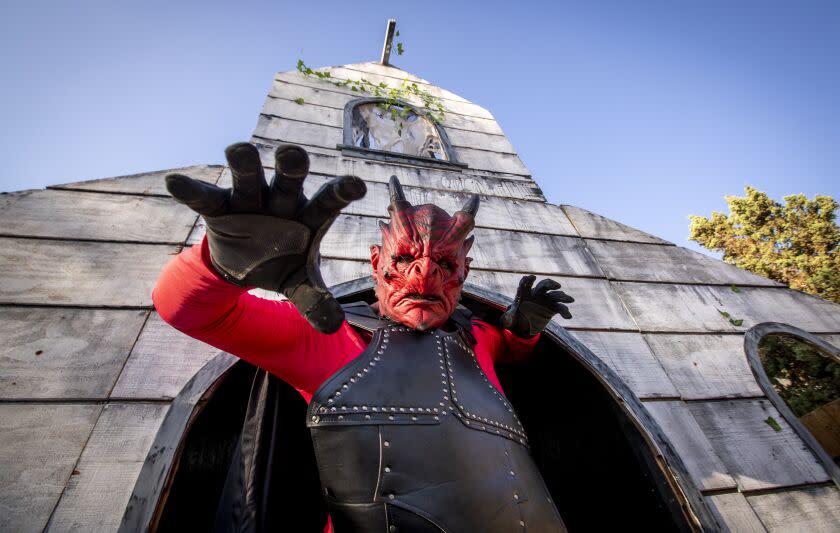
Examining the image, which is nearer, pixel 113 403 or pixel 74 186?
pixel 113 403

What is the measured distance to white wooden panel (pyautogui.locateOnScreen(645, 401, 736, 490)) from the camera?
80.2 inches

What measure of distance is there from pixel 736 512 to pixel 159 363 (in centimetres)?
313

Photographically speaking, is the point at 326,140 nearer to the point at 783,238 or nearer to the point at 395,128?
the point at 395,128

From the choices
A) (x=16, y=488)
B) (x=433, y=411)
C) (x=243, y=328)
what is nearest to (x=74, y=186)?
(x=16, y=488)

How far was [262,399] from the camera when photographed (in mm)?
1758

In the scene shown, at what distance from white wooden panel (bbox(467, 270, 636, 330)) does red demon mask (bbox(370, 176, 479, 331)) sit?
2.48ft

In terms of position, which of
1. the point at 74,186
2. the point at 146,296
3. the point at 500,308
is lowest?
the point at 500,308

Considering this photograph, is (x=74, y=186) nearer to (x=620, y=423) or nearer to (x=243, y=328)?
(x=243, y=328)

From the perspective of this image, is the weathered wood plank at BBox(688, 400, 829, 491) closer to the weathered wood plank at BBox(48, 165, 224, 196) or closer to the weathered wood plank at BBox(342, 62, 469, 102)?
the weathered wood plank at BBox(48, 165, 224, 196)

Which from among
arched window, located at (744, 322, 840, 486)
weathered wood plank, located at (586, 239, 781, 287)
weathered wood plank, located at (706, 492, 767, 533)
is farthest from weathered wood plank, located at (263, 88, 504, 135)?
weathered wood plank, located at (706, 492, 767, 533)

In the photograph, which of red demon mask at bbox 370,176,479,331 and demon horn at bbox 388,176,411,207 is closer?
red demon mask at bbox 370,176,479,331

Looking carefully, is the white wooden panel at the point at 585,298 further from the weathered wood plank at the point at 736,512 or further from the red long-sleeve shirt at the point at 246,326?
the weathered wood plank at the point at 736,512

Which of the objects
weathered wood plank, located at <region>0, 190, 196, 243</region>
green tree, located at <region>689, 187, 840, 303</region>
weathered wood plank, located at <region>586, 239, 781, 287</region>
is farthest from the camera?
green tree, located at <region>689, 187, 840, 303</region>

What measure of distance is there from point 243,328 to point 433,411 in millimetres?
856
